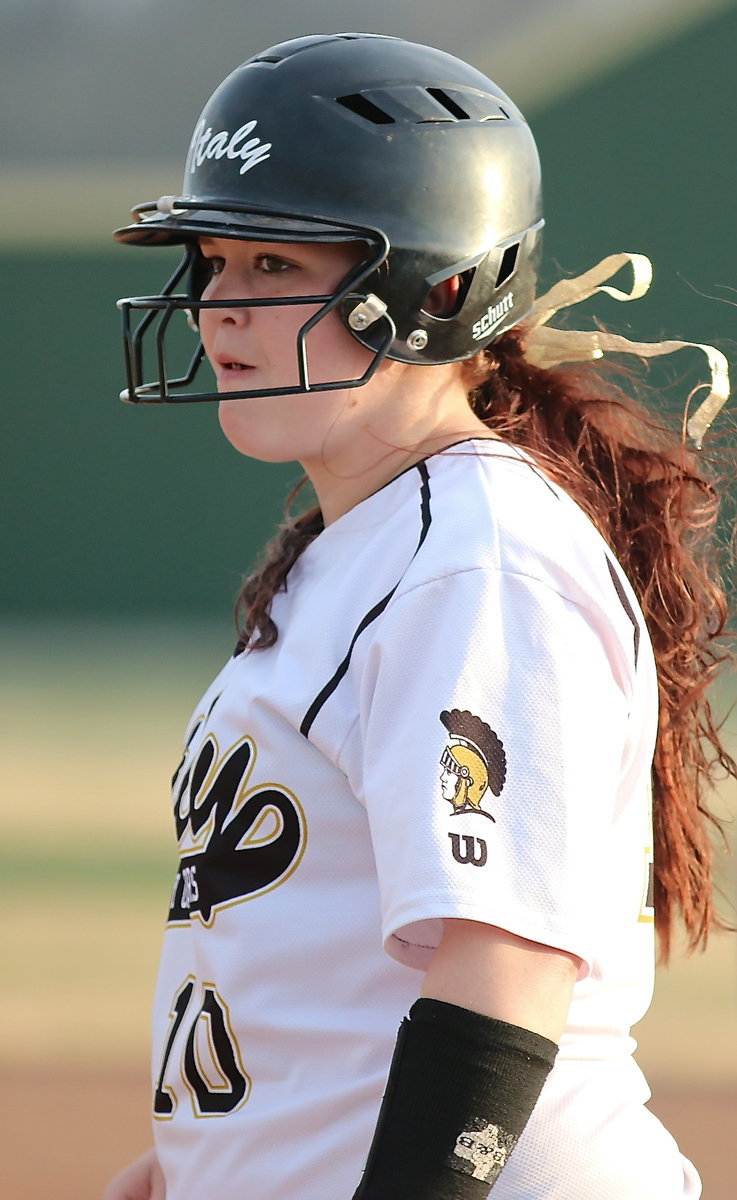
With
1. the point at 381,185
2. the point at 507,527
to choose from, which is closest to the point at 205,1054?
the point at 507,527

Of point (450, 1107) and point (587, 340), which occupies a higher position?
point (587, 340)

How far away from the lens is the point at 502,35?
7.86 meters

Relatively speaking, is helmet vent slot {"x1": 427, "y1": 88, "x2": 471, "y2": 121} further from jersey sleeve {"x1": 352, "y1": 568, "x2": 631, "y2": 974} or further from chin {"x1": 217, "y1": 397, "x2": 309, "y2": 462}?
jersey sleeve {"x1": 352, "y1": 568, "x2": 631, "y2": 974}

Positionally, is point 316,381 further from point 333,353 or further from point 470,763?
point 470,763

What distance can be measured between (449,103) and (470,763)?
834 mm

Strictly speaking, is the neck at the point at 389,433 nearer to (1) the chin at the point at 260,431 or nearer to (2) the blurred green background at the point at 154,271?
(1) the chin at the point at 260,431

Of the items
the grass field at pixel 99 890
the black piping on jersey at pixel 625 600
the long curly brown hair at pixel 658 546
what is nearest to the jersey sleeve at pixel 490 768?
the black piping on jersey at pixel 625 600

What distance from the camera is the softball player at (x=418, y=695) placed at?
3.55ft

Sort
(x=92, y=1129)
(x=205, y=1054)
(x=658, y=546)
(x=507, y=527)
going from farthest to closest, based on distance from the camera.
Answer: (x=92, y=1129)
(x=658, y=546)
(x=205, y=1054)
(x=507, y=527)

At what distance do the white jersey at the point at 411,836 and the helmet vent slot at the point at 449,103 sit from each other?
420mm

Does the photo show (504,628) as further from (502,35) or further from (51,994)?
(502,35)

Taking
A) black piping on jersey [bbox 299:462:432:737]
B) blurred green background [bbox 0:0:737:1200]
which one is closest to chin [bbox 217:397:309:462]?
black piping on jersey [bbox 299:462:432:737]

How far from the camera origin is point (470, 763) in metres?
1.09

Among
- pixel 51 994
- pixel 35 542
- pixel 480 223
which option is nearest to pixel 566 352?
pixel 480 223
